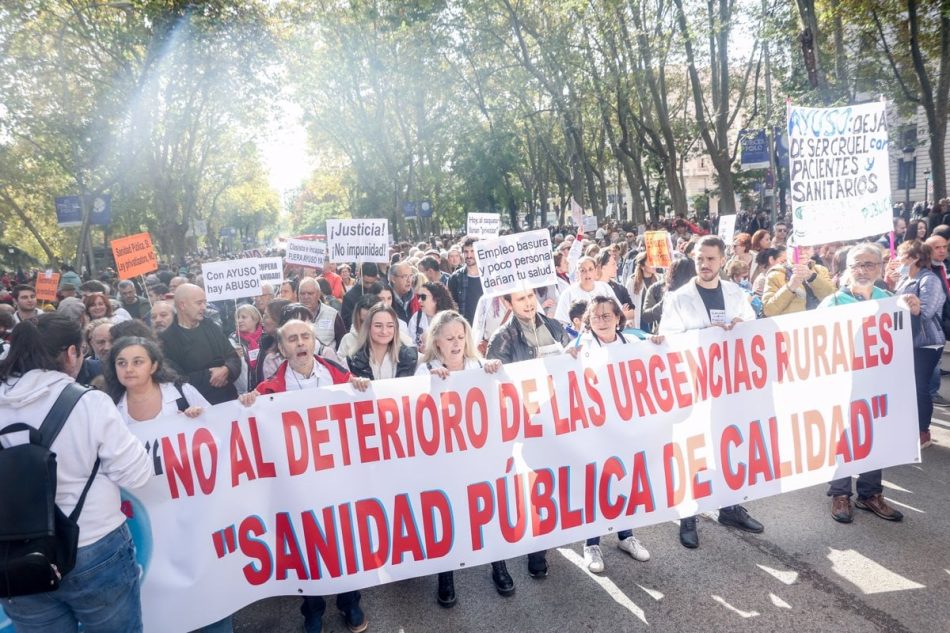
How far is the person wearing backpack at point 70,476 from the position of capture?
7.91 ft

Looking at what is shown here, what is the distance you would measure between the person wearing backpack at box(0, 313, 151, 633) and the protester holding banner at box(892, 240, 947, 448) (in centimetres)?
515

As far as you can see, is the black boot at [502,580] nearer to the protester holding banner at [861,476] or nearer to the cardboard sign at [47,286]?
the protester holding banner at [861,476]

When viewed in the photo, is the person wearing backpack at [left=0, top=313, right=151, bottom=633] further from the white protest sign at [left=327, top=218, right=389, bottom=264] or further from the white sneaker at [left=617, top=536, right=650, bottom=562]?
the white protest sign at [left=327, top=218, right=389, bottom=264]

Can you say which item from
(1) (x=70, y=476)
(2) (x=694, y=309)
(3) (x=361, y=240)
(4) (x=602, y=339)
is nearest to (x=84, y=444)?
(1) (x=70, y=476)

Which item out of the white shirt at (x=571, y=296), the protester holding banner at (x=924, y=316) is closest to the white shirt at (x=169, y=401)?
the white shirt at (x=571, y=296)

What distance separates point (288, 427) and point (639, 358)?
2076 mm

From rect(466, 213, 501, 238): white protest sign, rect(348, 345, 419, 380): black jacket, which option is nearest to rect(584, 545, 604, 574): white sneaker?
rect(348, 345, 419, 380): black jacket

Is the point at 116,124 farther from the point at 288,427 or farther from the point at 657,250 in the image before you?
the point at 288,427

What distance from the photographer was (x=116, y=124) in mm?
19406

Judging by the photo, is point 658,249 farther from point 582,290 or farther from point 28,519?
point 28,519

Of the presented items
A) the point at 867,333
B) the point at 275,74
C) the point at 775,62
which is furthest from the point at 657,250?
the point at 775,62

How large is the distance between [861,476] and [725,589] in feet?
4.92

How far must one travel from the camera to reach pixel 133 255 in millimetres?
8656

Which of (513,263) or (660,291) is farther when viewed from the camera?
(660,291)
